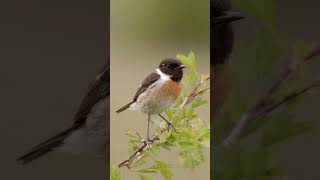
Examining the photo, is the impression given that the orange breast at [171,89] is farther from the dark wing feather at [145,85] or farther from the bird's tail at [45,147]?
the bird's tail at [45,147]

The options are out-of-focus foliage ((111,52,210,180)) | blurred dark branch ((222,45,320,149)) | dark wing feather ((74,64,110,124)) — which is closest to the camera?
blurred dark branch ((222,45,320,149))

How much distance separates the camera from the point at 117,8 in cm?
67

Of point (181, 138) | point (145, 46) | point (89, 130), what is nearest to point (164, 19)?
point (145, 46)

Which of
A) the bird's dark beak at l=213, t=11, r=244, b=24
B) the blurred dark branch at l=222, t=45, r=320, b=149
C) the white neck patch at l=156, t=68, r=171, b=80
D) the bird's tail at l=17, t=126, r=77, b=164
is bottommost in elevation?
the bird's tail at l=17, t=126, r=77, b=164

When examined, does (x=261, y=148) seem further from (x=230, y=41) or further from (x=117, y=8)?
(x=117, y=8)

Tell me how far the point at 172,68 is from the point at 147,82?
1.6 inches

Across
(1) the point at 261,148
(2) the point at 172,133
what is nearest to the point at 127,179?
(2) the point at 172,133

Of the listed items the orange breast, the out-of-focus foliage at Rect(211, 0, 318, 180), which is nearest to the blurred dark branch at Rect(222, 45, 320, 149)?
the out-of-focus foliage at Rect(211, 0, 318, 180)

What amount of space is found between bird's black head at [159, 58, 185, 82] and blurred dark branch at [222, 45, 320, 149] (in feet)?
0.44

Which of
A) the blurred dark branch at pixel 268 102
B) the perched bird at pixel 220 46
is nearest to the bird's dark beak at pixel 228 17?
the perched bird at pixel 220 46

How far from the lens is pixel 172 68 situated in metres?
0.67

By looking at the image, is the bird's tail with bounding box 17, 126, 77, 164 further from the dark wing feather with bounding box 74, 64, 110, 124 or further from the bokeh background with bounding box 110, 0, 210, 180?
the bokeh background with bounding box 110, 0, 210, 180

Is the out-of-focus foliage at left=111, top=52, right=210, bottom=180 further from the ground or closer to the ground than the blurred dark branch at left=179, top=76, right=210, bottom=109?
closer to the ground

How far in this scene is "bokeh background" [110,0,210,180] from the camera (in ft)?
2.10
